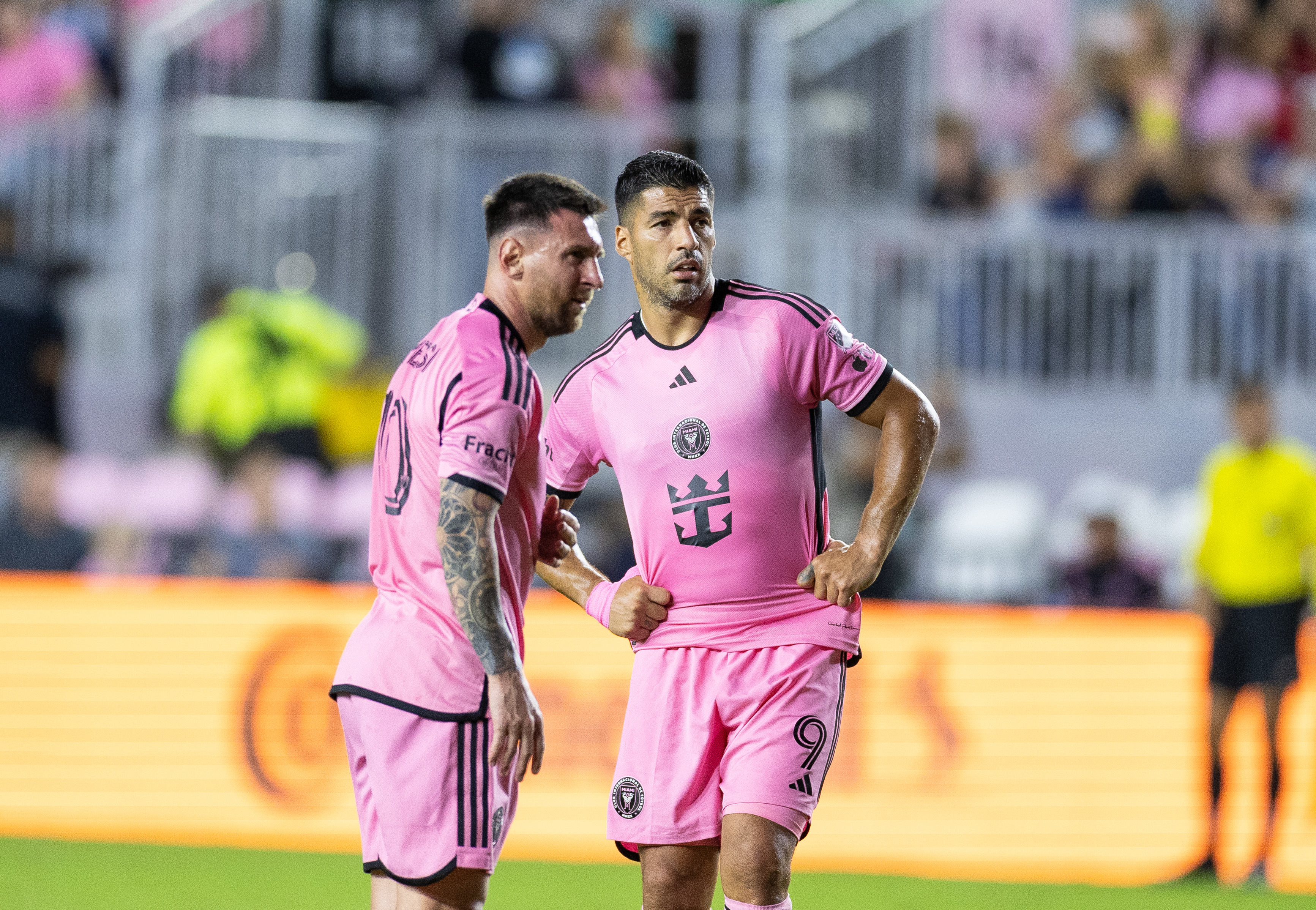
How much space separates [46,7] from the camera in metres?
13.3

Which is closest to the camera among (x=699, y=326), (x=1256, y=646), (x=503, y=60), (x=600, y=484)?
(x=699, y=326)

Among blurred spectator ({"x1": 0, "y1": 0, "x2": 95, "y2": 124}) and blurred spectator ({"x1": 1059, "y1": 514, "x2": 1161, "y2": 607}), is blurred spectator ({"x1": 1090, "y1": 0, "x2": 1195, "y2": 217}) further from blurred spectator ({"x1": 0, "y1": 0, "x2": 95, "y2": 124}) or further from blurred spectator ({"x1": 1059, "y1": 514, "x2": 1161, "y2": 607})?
blurred spectator ({"x1": 0, "y1": 0, "x2": 95, "y2": 124})

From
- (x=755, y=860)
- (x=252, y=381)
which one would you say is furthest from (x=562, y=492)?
(x=252, y=381)

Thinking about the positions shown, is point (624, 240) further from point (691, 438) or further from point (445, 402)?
point (445, 402)

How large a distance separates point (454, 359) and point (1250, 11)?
464 inches

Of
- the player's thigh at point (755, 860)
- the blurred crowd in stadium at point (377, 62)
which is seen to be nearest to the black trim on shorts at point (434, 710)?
the player's thigh at point (755, 860)

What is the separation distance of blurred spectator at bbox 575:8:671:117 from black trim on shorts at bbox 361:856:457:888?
942cm

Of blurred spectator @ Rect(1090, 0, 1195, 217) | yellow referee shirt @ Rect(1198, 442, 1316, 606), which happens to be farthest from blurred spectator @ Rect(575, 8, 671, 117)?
yellow referee shirt @ Rect(1198, 442, 1316, 606)

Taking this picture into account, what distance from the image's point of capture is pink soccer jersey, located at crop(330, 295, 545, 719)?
420 centimetres

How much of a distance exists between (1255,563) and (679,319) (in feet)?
17.8

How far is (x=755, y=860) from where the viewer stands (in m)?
4.38

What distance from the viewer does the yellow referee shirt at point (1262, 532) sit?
8984 mm

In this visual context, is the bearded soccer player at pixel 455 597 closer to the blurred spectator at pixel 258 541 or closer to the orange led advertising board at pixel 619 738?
the orange led advertising board at pixel 619 738

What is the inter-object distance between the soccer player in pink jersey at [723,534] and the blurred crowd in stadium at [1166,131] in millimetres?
8580
